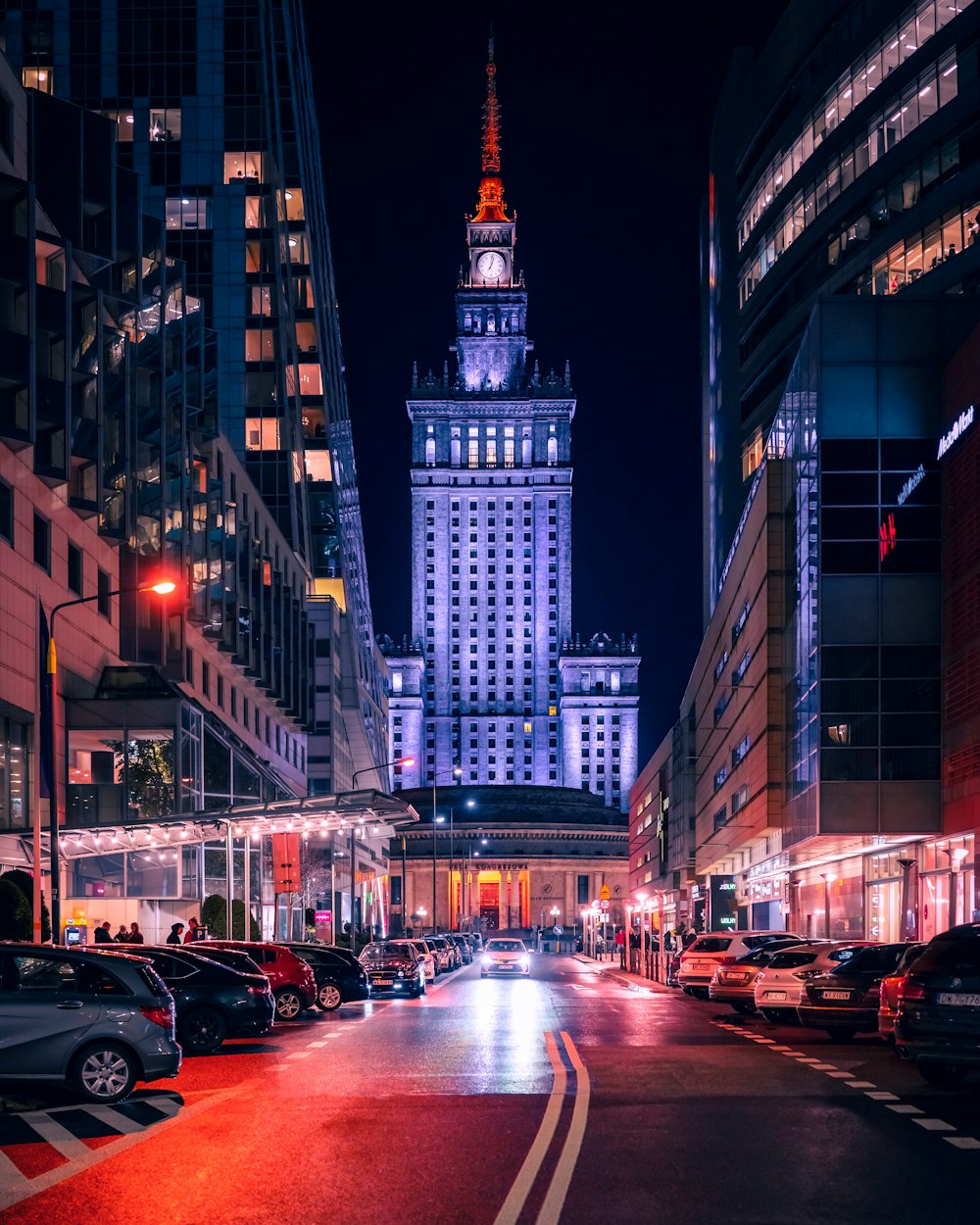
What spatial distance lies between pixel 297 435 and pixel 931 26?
48.7m

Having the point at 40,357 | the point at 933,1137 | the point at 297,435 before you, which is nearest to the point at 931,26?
the point at 40,357

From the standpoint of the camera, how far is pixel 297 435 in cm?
10325

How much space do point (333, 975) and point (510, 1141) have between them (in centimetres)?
2413

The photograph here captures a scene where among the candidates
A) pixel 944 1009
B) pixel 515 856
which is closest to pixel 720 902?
pixel 944 1009

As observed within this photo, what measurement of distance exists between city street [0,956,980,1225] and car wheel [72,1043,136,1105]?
9.1 inches

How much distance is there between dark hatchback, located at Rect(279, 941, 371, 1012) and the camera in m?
37.2

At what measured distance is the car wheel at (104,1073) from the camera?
16969 millimetres

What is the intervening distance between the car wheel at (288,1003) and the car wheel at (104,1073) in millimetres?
15331

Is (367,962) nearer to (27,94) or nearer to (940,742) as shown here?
(940,742)

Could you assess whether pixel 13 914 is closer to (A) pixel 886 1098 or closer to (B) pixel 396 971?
(B) pixel 396 971

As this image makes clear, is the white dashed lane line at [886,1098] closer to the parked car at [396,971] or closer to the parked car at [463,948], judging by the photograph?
the parked car at [396,971]

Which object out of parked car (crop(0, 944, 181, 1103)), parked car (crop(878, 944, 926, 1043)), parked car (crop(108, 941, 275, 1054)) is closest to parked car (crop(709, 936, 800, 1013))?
parked car (crop(878, 944, 926, 1043))

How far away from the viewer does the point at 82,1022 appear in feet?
55.9

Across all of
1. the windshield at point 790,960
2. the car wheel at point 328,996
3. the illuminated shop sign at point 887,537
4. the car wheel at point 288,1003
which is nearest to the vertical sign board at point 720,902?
the illuminated shop sign at point 887,537
